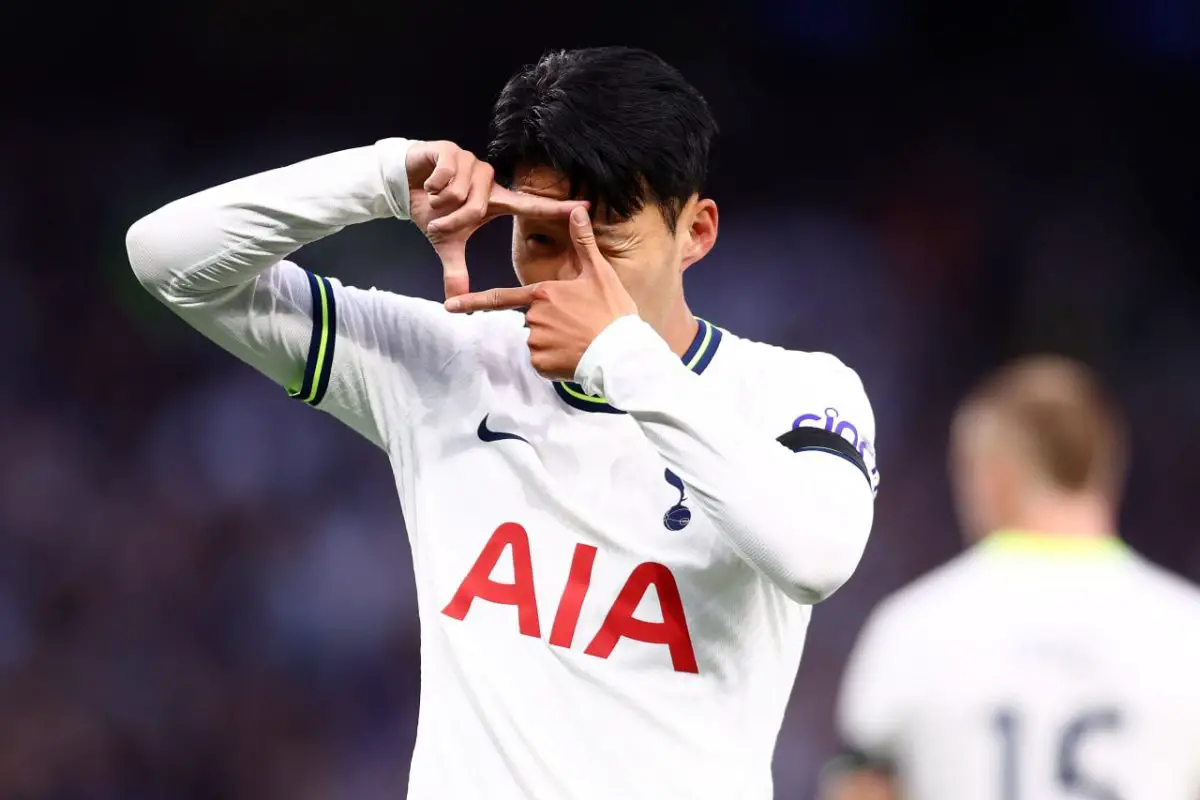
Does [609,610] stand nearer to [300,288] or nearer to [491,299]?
[491,299]

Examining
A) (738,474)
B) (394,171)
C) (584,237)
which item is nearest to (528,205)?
(584,237)

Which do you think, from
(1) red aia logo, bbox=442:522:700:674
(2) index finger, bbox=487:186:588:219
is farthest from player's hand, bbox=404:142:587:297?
(1) red aia logo, bbox=442:522:700:674

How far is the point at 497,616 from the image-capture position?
7.54ft

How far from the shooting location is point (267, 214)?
2311mm

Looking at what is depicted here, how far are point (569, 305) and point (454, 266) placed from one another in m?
0.20

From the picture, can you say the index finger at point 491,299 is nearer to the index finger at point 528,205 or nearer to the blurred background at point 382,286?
the index finger at point 528,205

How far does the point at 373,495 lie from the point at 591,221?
4.19 metres

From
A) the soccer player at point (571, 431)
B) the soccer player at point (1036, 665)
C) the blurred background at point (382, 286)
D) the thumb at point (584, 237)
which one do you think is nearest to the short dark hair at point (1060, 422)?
the soccer player at point (1036, 665)

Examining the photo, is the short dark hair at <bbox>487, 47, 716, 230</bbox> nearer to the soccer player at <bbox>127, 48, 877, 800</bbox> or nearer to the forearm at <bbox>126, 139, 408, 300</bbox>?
the soccer player at <bbox>127, 48, 877, 800</bbox>

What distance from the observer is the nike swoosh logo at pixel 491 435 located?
241cm

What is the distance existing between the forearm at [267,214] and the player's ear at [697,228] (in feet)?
1.48

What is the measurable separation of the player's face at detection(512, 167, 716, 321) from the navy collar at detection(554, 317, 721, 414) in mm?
105

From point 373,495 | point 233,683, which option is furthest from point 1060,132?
point 233,683

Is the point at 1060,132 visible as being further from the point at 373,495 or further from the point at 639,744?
the point at 639,744
